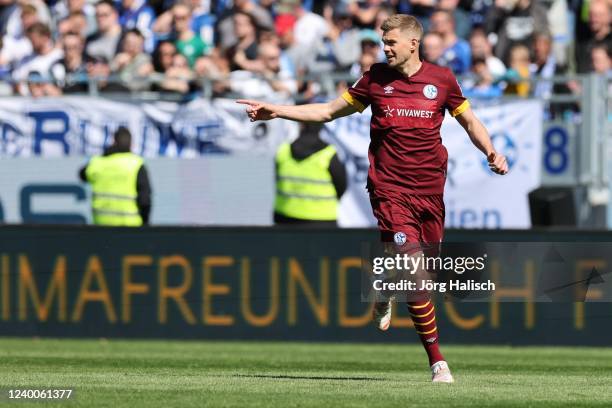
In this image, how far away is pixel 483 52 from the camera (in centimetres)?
1850

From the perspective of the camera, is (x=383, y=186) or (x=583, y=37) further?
(x=583, y=37)

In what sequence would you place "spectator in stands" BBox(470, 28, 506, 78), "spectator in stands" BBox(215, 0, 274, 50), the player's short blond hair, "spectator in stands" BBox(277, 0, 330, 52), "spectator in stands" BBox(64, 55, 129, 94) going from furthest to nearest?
"spectator in stands" BBox(277, 0, 330, 52)
"spectator in stands" BBox(215, 0, 274, 50)
"spectator in stands" BBox(470, 28, 506, 78)
"spectator in stands" BBox(64, 55, 129, 94)
the player's short blond hair

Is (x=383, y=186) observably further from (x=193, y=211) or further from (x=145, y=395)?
(x=193, y=211)

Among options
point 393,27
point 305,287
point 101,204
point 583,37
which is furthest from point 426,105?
point 583,37

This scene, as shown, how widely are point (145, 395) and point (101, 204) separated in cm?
746

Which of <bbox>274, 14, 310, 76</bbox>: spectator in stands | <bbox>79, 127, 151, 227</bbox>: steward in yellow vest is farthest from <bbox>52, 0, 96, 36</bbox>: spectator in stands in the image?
<bbox>79, 127, 151, 227</bbox>: steward in yellow vest

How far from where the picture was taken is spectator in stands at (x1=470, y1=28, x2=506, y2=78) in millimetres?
18484

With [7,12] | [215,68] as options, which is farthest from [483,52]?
[7,12]

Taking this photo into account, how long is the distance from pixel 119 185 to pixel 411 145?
22.0 ft

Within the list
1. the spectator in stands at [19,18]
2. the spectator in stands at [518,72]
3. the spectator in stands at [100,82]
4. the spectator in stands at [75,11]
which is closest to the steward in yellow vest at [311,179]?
the spectator in stands at [518,72]

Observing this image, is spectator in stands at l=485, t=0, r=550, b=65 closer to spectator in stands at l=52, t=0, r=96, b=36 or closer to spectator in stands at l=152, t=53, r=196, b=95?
spectator in stands at l=152, t=53, r=196, b=95

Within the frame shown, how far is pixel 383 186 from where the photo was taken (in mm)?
10406

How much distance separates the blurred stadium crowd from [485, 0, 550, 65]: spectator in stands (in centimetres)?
2

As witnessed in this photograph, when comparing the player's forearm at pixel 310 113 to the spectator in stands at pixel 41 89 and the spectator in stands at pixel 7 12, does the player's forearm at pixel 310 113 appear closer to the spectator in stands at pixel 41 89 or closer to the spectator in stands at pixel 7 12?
the spectator in stands at pixel 41 89
